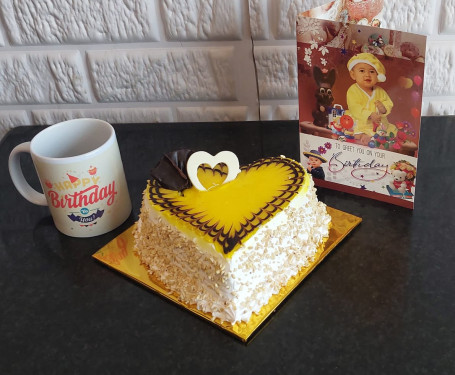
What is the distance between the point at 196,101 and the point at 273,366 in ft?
2.07

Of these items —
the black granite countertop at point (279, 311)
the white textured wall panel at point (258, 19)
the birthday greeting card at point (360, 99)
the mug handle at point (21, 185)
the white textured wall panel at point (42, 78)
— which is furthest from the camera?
the white textured wall panel at point (42, 78)

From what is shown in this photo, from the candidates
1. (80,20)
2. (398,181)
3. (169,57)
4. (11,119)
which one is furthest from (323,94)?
(11,119)

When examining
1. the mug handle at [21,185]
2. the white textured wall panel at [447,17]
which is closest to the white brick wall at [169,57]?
the white textured wall panel at [447,17]

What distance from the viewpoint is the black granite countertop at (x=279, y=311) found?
2.15 ft

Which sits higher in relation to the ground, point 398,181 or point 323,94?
point 323,94

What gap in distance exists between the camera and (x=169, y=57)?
1.10 m

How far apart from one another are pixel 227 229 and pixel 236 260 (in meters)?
0.04

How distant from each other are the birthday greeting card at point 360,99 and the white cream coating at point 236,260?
0.11 metres

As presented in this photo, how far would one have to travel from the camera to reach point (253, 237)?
69 centimetres

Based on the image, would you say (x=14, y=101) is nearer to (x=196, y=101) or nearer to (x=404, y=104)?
(x=196, y=101)

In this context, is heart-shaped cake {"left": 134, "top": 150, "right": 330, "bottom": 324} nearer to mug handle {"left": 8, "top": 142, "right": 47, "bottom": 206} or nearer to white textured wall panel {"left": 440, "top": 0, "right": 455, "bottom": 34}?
mug handle {"left": 8, "top": 142, "right": 47, "bottom": 206}

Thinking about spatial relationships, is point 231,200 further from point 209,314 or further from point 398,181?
point 398,181

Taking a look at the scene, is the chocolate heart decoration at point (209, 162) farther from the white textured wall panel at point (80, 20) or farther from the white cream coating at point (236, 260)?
the white textured wall panel at point (80, 20)

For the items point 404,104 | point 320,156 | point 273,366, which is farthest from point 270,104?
point 273,366
